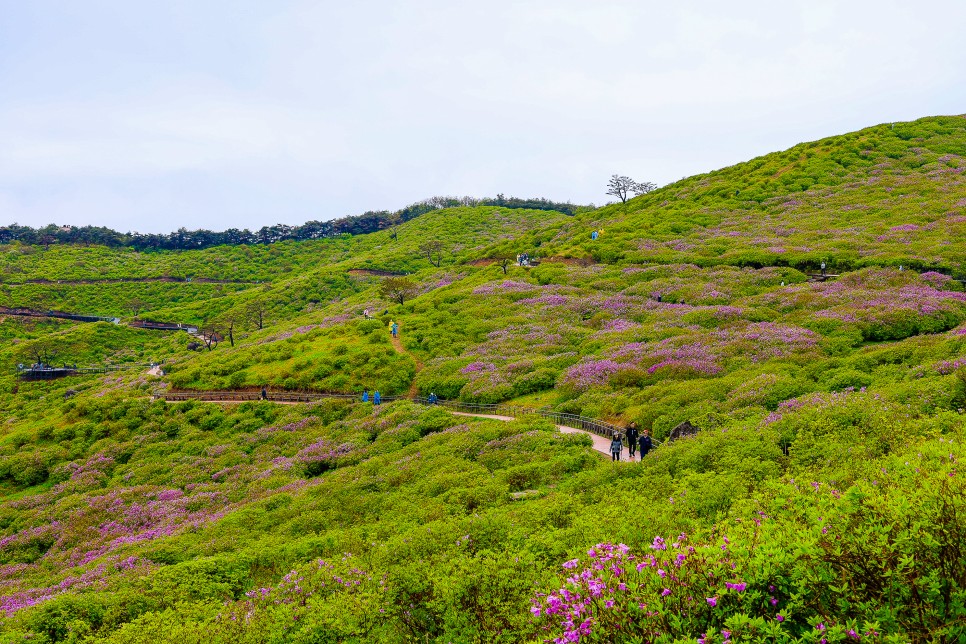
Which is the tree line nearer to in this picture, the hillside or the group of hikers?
the hillside

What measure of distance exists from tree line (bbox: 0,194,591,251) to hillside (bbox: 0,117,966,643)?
96.1 metres

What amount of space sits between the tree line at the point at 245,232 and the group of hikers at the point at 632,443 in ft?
504

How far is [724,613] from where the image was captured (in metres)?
5.75

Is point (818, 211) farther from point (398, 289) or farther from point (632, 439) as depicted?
point (632, 439)

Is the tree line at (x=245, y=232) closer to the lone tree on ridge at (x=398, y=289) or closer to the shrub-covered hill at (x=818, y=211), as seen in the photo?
the shrub-covered hill at (x=818, y=211)

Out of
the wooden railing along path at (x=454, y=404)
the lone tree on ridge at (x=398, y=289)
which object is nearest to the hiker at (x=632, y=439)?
the wooden railing along path at (x=454, y=404)

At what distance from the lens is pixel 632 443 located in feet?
68.9

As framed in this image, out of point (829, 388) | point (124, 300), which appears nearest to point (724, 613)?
point (829, 388)

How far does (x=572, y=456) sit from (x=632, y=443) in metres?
2.87

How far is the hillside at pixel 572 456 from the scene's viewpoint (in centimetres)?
612

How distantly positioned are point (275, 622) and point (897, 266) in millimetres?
44473

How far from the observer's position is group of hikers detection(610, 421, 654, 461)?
19.2m

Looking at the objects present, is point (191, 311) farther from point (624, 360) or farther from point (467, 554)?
point (467, 554)

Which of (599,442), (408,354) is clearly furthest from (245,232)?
(599,442)
